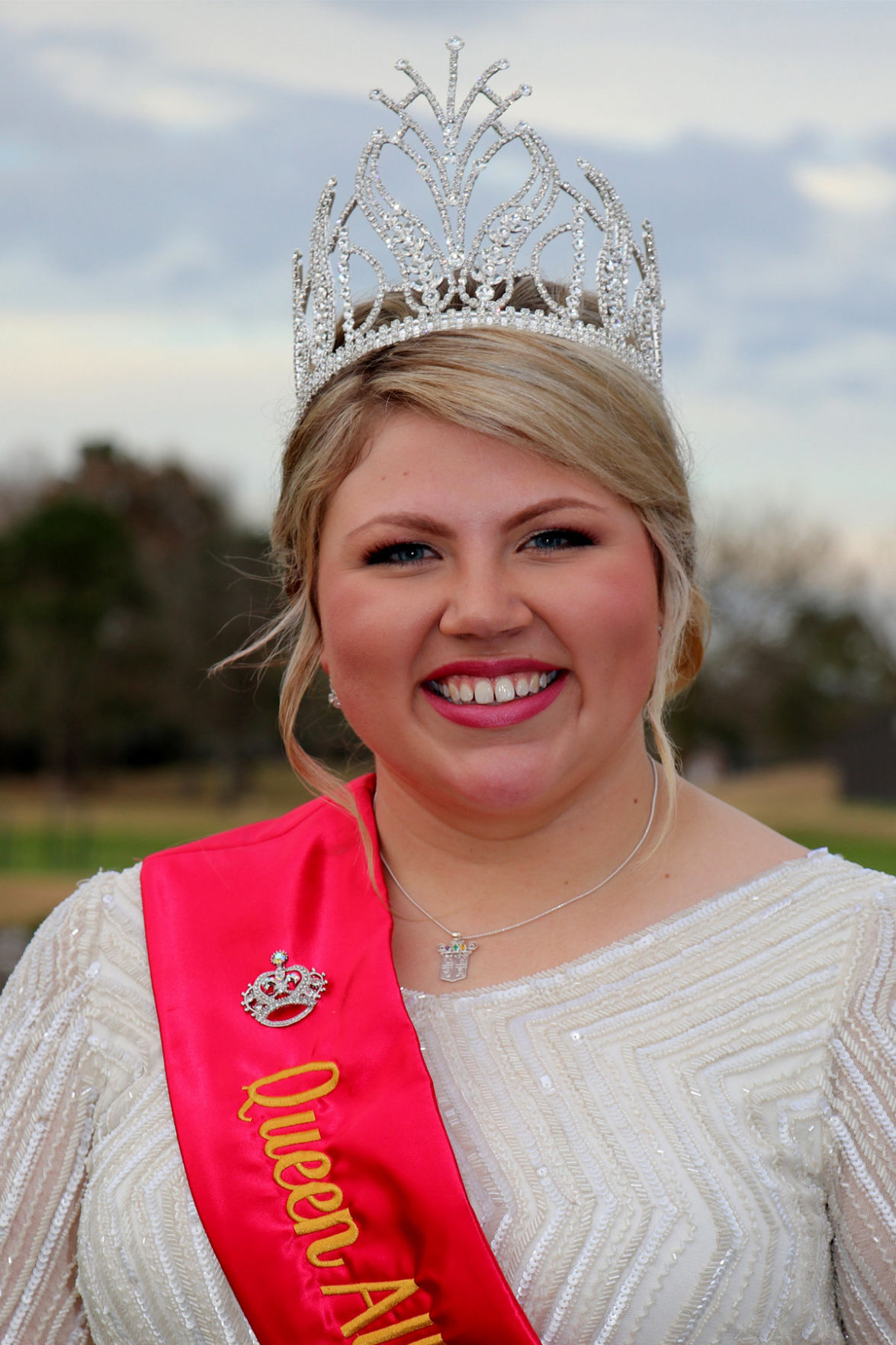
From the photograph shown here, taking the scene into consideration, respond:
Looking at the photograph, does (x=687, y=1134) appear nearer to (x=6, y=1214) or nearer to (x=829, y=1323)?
(x=829, y=1323)

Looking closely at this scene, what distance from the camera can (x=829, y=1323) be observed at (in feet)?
6.77

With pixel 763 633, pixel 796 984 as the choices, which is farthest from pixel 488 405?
pixel 763 633

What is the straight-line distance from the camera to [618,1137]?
2076mm

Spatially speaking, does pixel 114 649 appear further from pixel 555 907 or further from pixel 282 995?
pixel 555 907

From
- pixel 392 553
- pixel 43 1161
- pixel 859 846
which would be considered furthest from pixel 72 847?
pixel 392 553

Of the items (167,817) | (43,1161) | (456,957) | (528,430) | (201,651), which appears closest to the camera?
(528,430)

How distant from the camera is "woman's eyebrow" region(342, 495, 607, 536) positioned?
83.9 inches

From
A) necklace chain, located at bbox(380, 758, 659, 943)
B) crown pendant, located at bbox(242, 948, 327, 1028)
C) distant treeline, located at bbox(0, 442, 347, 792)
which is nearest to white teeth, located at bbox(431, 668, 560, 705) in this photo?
necklace chain, located at bbox(380, 758, 659, 943)

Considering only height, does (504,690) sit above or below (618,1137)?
above

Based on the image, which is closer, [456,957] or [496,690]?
[496,690]

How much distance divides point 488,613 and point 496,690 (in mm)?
146

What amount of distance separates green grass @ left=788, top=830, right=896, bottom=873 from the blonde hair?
23.4 metres

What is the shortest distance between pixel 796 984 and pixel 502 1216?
1.93 ft

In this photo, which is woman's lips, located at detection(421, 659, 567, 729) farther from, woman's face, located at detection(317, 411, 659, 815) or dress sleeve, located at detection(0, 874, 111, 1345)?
dress sleeve, located at detection(0, 874, 111, 1345)
